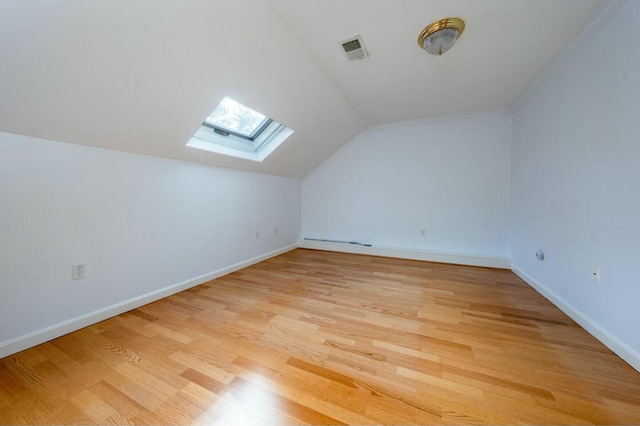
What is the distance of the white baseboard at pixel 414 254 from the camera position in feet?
10.2

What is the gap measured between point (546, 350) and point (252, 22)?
285cm

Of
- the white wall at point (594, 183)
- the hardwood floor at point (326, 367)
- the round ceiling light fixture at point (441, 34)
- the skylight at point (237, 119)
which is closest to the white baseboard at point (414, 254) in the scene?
the white wall at point (594, 183)

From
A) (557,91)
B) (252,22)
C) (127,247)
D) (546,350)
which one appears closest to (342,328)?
(546,350)

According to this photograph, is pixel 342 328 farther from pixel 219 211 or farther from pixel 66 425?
pixel 219 211

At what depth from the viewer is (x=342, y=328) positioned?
1.68 meters

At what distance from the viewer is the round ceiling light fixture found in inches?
61.1

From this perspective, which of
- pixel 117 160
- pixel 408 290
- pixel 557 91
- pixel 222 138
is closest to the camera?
pixel 117 160

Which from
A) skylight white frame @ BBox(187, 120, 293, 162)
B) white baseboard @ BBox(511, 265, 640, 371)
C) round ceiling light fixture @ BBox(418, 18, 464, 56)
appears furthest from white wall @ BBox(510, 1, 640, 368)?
skylight white frame @ BBox(187, 120, 293, 162)

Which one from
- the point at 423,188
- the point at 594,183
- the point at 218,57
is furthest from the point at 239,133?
the point at 594,183

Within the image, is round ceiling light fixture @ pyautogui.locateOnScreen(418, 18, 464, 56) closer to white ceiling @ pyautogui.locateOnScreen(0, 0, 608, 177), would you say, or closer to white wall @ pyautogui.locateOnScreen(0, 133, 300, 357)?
white ceiling @ pyautogui.locateOnScreen(0, 0, 608, 177)

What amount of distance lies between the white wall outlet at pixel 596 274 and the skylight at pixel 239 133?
3.00m

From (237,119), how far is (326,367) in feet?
8.54

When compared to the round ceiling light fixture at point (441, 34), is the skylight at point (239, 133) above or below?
below

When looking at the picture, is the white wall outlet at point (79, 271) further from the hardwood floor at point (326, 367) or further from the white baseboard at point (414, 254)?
the white baseboard at point (414, 254)
